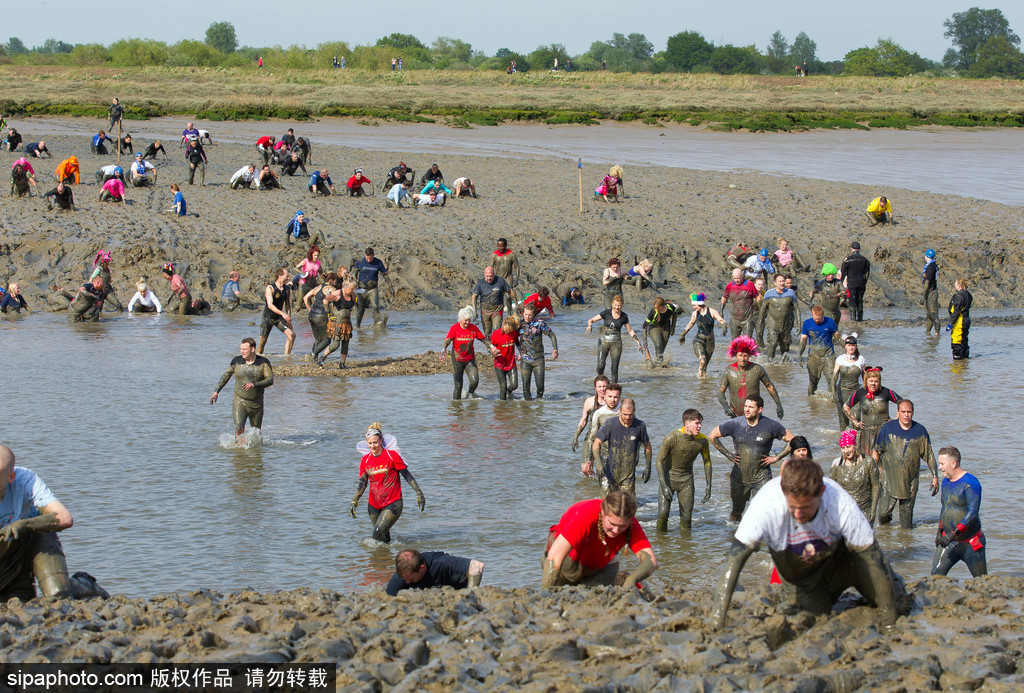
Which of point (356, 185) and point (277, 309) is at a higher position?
point (356, 185)

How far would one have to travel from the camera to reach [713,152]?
48312 mm

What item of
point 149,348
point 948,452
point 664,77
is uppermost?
point 664,77

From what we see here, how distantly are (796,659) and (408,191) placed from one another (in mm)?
28869

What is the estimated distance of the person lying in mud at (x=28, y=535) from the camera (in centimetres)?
700

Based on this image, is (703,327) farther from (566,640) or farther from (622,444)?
(566,640)

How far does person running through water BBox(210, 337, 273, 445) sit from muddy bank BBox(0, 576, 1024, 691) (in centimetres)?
685

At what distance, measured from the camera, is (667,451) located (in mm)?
11289

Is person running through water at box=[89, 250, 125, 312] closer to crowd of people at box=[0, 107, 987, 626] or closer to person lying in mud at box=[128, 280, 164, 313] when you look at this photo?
crowd of people at box=[0, 107, 987, 626]

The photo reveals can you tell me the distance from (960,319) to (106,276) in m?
18.9

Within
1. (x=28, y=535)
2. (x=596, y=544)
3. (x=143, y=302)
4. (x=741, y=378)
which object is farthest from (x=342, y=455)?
(x=143, y=302)

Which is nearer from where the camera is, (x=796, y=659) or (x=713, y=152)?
(x=796, y=659)

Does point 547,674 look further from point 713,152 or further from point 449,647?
point 713,152

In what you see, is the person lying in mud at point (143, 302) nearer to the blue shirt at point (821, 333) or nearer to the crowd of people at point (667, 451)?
the crowd of people at point (667, 451)

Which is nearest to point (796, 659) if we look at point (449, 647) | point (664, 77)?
point (449, 647)
